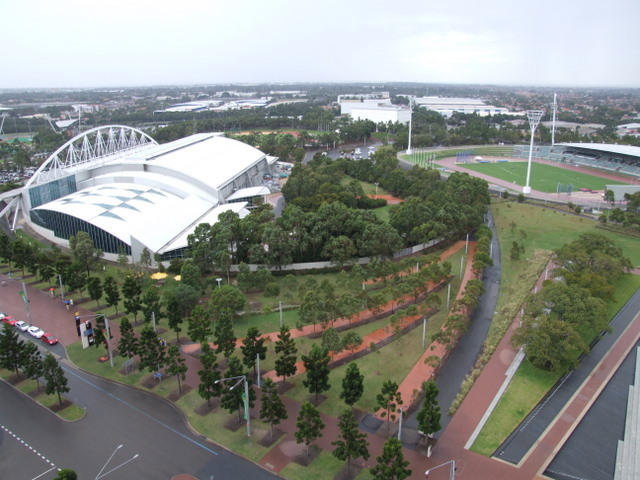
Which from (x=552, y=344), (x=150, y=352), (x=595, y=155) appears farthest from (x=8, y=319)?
(x=595, y=155)

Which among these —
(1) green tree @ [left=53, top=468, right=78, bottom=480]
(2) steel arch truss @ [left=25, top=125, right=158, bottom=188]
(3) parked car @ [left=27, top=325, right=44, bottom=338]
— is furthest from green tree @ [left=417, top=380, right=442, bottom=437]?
(2) steel arch truss @ [left=25, top=125, right=158, bottom=188]

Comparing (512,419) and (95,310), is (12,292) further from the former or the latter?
(512,419)

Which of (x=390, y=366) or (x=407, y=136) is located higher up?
(x=407, y=136)

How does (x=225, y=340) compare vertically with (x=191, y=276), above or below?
below

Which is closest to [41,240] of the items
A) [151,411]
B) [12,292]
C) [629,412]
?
[12,292]

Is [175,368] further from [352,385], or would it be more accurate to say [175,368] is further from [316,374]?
[352,385]

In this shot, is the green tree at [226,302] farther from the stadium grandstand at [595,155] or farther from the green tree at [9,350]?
the stadium grandstand at [595,155]

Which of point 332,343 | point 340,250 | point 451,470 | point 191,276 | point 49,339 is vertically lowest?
point 451,470
